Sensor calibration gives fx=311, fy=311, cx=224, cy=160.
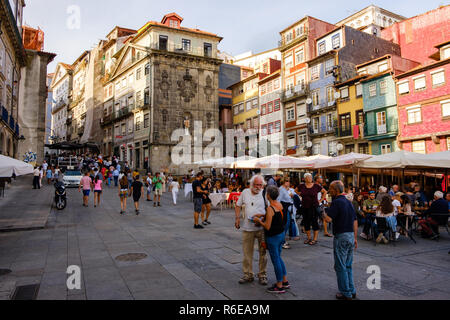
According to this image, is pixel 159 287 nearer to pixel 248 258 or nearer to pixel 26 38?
pixel 248 258

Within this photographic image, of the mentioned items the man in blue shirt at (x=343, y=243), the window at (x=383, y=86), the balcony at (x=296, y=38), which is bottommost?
the man in blue shirt at (x=343, y=243)

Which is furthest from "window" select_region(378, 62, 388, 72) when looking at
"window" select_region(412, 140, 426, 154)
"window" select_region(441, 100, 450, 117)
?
"window" select_region(412, 140, 426, 154)

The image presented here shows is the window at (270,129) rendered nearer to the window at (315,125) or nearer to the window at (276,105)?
the window at (276,105)

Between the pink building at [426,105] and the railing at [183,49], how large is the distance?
965 inches

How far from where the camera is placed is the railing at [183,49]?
1542 inches

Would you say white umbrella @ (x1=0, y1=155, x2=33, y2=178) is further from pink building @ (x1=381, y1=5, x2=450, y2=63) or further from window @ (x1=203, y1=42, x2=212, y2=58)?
window @ (x1=203, y1=42, x2=212, y2=58)

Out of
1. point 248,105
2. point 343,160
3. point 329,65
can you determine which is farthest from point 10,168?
point 248,105

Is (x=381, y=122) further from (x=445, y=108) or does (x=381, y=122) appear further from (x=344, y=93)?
(x=445, y=108)

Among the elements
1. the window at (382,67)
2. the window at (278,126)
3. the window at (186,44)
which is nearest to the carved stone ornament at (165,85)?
the window at (186,44)

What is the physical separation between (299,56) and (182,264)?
34183mm

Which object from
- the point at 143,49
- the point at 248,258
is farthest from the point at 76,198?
the point at 143,49

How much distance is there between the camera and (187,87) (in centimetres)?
4094

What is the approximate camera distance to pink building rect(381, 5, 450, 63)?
28969 millimetres
